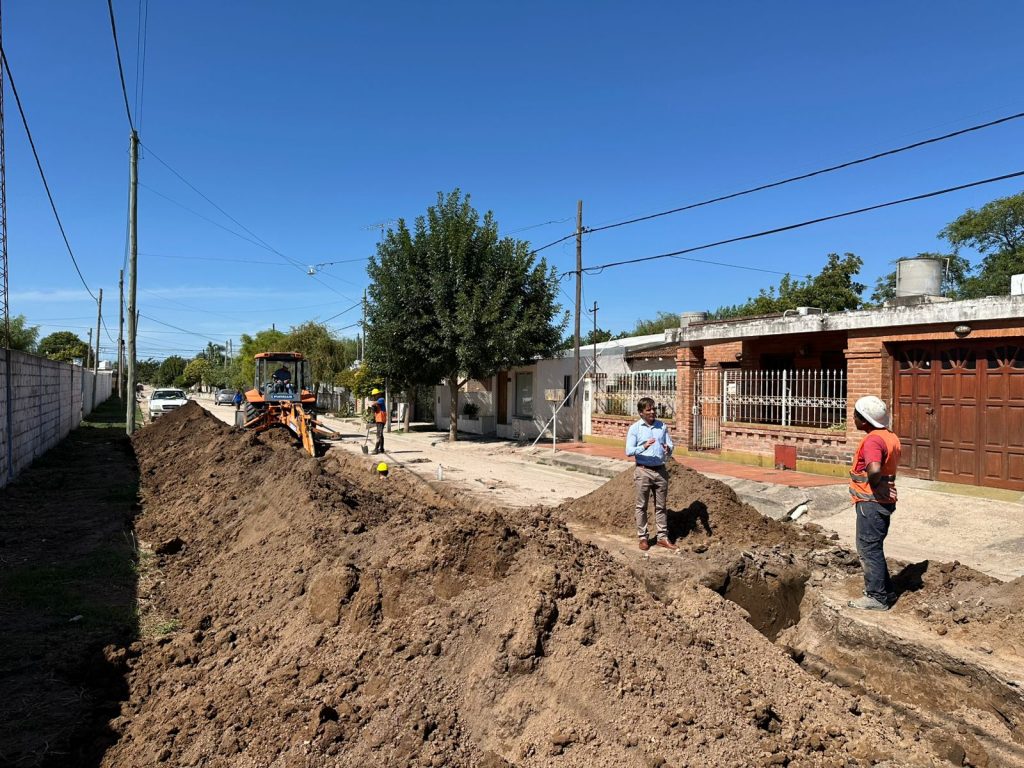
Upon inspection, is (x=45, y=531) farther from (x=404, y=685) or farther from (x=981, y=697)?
(x=981, y=697)

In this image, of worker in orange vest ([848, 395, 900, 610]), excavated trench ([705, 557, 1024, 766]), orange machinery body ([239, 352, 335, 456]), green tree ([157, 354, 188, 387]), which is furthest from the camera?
green tree ([157, 354, 188, 387])

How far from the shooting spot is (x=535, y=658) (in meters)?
3.75

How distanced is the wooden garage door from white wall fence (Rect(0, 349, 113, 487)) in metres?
14.6

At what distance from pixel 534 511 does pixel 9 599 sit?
17.9 ft

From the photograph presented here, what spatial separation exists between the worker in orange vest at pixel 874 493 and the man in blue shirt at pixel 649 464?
2.07 meters

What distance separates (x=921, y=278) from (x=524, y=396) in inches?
522

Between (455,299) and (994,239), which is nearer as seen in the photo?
(455,299)

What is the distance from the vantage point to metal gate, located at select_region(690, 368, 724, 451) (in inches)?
598

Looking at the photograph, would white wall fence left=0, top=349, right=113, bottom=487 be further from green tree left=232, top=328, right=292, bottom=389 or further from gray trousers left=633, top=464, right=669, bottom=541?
green tree left=232, top=328, right=292, bottom=389

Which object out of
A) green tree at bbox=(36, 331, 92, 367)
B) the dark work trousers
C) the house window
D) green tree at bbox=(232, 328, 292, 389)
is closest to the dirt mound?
the dark work trousers

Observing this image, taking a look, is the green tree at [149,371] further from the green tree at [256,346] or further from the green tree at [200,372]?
the green tree at [256,346]

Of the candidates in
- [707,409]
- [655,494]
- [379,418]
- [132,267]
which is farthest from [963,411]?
[132,267]

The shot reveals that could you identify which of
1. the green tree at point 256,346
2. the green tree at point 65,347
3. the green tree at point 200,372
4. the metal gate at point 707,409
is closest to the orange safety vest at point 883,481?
the metal gate at point 707,409

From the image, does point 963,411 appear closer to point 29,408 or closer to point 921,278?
point 921,278
